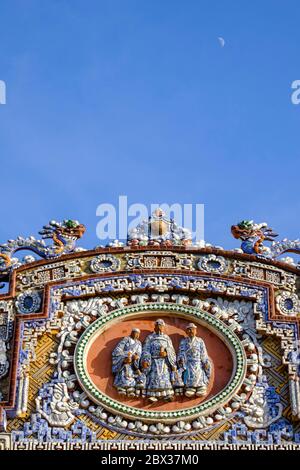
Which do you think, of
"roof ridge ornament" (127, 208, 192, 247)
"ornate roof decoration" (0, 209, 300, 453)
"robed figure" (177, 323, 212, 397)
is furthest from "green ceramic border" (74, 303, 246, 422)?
"roof ridge ornament" (127, 208, 192, 247)

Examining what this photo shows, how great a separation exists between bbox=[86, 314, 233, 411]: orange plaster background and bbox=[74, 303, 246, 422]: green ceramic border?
0.12m

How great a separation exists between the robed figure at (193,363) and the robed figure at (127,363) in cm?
69

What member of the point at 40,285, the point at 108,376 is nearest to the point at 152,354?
the point at 108,376

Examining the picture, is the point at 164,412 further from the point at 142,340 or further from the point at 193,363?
the point at 142,340

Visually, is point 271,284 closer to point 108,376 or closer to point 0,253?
point 108,376

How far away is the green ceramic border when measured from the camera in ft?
58.7

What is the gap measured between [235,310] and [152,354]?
1.65m

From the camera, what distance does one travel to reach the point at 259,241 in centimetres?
2014

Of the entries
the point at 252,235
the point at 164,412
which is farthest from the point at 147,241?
the point at 164,412

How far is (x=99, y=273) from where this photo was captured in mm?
19609

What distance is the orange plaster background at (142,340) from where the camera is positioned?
1814 cm

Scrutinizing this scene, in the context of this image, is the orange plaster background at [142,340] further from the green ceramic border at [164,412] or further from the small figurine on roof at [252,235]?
the small figurine on roof at [252,235]

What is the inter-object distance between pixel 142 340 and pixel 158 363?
631 millimetres

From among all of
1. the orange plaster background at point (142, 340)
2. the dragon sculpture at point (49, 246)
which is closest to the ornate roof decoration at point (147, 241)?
the dragon sculpture at point (49, 246)
